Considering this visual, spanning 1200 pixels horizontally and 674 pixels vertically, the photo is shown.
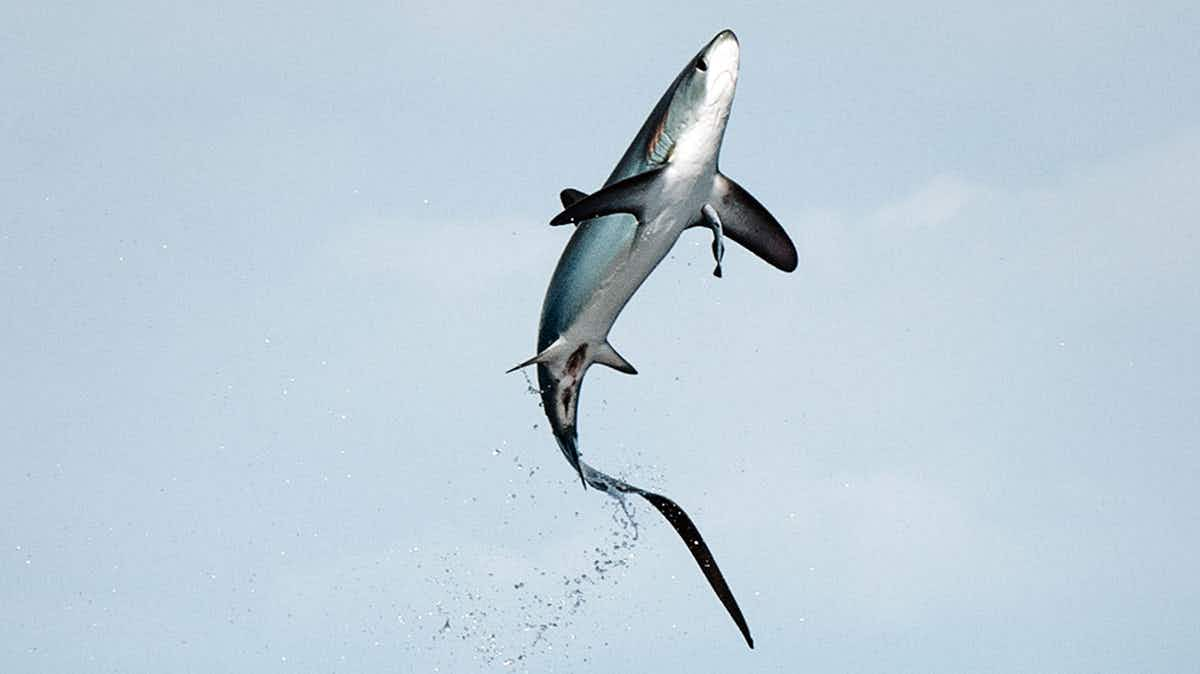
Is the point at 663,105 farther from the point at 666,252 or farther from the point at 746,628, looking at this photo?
the point at 746,628

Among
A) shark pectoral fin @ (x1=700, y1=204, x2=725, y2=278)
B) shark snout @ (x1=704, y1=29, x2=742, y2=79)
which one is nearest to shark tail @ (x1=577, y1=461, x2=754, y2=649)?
shark pectoral fin @ (x1=700, y1=204, x2=725, y2=278)

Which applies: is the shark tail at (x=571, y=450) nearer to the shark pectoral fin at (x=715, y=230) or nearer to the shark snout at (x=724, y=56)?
the shark pectoral fin at (x=715, y=230)

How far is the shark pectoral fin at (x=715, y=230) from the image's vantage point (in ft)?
44.9

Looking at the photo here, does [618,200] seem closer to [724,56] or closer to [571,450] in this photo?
[724,56]

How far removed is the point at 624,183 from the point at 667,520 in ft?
11.1

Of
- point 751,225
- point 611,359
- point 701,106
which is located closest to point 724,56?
point 701,106

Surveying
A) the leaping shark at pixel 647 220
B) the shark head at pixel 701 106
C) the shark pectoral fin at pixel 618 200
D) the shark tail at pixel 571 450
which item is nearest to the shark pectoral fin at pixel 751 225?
the leaping shark at pixel 647 220

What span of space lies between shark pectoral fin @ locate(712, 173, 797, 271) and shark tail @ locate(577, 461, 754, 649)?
7.83 ft

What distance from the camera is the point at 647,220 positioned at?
43.7 feet

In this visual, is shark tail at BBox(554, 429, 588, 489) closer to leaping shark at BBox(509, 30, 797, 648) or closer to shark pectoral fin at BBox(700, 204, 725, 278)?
leaping shark at BBox(509, 30, 797, 648)

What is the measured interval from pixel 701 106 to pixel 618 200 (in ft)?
3.39

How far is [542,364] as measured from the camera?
14.4 m

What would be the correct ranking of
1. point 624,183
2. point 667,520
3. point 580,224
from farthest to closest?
point 667,520
point 580,224
point 624,183

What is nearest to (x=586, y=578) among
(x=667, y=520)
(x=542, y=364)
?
(x=667, y=520)
